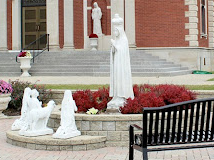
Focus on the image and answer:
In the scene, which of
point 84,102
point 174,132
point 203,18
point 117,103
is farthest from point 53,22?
point 174,132

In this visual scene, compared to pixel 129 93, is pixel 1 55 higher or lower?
higher

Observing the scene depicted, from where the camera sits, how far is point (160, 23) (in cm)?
2566

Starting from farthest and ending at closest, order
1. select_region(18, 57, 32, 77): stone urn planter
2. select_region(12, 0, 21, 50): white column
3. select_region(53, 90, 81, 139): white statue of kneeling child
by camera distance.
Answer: select_region(12, 0, 21, 50): white column < select_region(18, 57, 32, 77): stone urn planter < select_region(53, 90, 81, 139): white statue of kneeling child

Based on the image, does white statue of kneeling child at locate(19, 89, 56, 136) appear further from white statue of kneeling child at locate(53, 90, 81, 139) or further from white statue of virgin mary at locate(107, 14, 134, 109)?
white statue of virgin mary at locate(107, 14, 134, 109)

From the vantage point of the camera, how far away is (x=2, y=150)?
7594mm

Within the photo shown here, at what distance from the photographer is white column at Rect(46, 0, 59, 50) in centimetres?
2591

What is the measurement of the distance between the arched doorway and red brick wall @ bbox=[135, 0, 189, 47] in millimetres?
7213

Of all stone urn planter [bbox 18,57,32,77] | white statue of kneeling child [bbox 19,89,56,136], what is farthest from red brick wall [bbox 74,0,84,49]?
white statue of kneeling child [bbox 19,89,56,136]

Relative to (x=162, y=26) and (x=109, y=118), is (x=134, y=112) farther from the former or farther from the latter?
(x=162, y=26)

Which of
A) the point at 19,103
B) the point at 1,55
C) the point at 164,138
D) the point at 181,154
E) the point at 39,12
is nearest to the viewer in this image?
the point at 164,138

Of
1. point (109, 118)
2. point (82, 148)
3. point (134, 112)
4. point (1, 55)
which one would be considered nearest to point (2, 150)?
point (82, 148)

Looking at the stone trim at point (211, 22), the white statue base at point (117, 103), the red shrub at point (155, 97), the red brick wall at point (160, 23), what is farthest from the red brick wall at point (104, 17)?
the white statue base at point (117, 103)

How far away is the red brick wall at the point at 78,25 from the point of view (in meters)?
27.3

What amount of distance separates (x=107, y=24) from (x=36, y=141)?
19936mm
